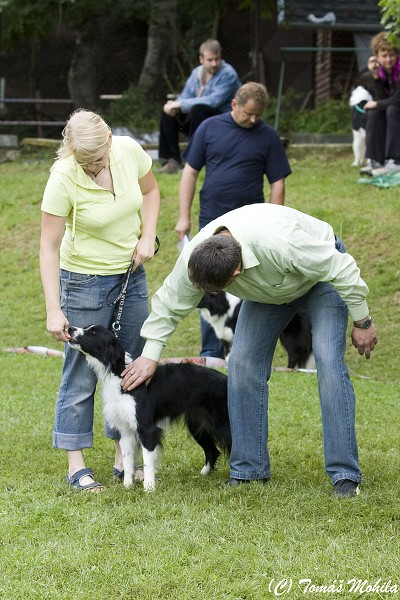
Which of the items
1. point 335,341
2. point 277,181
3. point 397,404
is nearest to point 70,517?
point 335,341

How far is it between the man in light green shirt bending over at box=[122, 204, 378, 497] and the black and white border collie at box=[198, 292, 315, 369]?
3.43 meters

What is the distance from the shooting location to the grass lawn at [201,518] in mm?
3887

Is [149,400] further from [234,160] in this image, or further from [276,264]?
[234,160]

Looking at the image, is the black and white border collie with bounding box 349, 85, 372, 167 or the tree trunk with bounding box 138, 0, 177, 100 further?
the tree trunk with bounding box 138, 0, 177, 100

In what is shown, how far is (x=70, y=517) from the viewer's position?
4.70 m

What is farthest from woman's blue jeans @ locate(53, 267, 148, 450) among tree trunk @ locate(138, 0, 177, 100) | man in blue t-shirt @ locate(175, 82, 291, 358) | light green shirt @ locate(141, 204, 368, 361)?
tree trunk @ locate(138, 0, 177, 100)

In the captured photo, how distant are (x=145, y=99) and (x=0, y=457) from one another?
13.8 m

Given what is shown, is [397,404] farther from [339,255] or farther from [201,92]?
[201,92]

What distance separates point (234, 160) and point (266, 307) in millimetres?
3563

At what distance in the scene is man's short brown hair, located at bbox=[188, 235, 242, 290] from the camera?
4383mm

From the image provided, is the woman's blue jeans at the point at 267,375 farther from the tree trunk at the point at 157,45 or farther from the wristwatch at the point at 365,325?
A: the tree trunk at the point at 157,45

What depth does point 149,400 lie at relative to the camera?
529 cm

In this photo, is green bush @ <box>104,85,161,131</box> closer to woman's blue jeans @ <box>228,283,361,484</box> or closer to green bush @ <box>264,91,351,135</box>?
green bush @ <box>264,91,351,135</box>

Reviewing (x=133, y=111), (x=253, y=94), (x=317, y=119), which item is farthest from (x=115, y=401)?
(x=133, y=111)
